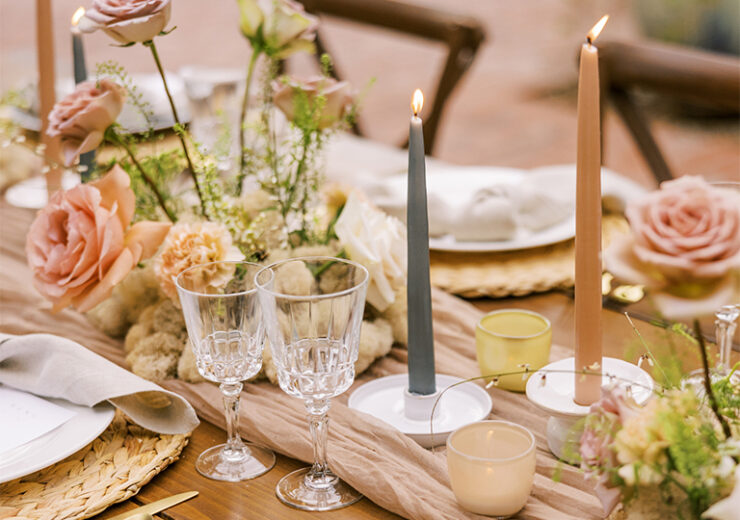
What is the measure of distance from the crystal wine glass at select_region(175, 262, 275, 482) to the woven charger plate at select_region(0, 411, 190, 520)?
45 mm

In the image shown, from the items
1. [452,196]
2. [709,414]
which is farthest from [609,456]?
[452,196]

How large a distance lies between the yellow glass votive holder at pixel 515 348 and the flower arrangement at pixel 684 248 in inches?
14.3

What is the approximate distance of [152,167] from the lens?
3.82 ft

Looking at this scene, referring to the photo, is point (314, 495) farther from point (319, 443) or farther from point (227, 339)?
point (227, 339)

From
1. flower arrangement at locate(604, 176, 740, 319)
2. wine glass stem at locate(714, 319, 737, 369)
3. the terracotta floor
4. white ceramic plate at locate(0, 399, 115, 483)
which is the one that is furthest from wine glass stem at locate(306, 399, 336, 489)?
the terracotta floor

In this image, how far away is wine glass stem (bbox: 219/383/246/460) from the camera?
83cm

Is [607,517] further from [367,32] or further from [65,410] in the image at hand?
[367,32]

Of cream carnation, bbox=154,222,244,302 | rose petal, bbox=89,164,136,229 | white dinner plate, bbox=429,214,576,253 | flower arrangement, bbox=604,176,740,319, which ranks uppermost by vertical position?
flower arrangement, bbox=604,176,740,319

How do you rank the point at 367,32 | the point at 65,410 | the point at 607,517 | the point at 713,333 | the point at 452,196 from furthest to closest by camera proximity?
the point at 367,32 < the point at 452,196 < the point at 713,333 < the point at 65,410 < the point at 607,517

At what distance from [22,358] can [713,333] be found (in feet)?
2.58

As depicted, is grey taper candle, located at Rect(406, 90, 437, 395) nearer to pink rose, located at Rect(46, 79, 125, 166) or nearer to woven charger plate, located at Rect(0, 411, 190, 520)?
woven charger plate, located at Rect(0, 411, 190, 520)

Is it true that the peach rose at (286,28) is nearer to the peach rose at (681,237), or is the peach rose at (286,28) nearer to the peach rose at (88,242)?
the peach rose at (88,242)

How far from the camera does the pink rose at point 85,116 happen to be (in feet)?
3.08

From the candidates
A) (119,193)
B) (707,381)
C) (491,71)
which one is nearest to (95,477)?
(119,193)
